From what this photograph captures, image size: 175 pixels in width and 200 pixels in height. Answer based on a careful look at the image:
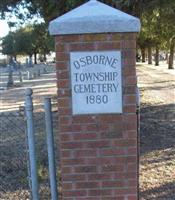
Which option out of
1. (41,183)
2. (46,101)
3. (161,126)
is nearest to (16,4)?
(161,126)

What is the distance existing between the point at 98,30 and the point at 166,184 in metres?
3.32

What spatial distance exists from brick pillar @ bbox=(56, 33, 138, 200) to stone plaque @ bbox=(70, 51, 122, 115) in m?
0.05

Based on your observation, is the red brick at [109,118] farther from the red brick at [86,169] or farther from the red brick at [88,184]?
the red brick at [88,184]

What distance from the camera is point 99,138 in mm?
4992

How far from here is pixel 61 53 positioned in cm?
492

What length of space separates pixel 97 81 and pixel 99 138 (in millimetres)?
526

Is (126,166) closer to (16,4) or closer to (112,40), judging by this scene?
(112,40)

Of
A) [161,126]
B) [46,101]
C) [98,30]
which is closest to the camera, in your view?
[98,30]

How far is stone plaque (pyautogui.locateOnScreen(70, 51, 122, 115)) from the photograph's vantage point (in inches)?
193

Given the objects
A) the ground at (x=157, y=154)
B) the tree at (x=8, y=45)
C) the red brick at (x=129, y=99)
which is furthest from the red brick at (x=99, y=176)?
the tree at (x=8, y=45)

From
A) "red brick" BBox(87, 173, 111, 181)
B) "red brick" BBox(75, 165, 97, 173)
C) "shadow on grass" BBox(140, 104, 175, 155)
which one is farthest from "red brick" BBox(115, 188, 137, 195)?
"shadow on grass" BBox(140, 104, 175, 155)

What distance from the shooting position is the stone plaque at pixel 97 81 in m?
4.89

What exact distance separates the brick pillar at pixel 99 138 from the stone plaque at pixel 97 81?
5 cm

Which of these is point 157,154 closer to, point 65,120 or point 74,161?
point 74,161
